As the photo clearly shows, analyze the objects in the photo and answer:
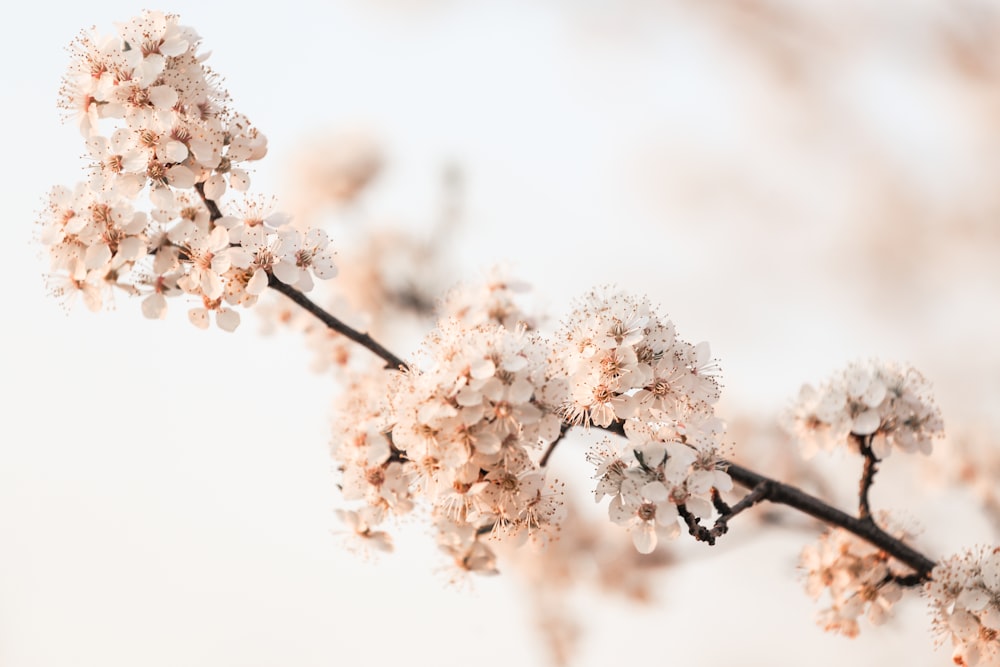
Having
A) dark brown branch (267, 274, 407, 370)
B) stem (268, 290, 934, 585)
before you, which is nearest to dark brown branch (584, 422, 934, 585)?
stem (268, 290, 934, 585)

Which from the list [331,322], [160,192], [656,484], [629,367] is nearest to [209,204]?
[160,192]

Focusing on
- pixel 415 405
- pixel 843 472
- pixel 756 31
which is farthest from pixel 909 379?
pixel 756 31

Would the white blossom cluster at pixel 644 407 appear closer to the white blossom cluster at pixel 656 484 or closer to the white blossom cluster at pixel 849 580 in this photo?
the white blossom cluster at pixel 656 484

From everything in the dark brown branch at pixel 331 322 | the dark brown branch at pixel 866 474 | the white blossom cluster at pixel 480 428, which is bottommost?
the white blossom cluster at pixel 480 428

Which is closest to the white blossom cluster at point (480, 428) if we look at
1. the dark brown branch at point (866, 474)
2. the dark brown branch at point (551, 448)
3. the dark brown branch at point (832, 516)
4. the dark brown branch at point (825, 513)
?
the dark brown branch at point (551, 448)

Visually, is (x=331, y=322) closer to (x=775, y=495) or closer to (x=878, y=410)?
(x=775, y=495)

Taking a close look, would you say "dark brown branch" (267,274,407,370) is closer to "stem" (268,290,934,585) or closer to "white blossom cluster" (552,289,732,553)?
"stem" (268,290,934,585)
